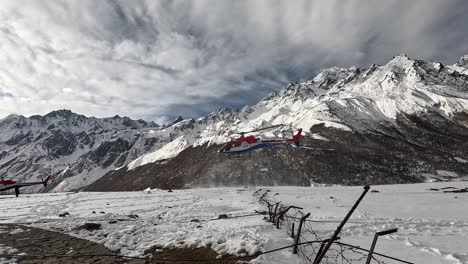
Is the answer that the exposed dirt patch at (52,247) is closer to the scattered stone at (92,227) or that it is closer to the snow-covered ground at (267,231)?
the snow-covered ground at (267,231)

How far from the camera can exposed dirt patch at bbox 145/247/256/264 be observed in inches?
532

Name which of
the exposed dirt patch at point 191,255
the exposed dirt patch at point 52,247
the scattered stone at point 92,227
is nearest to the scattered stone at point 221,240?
the exposed dirt patch at point 191,255

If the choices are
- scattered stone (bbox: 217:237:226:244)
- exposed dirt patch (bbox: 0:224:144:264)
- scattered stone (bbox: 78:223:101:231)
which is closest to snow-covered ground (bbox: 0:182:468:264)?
scattered stone (bbox: 217:237:226:244)

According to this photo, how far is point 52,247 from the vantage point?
17.8 meters

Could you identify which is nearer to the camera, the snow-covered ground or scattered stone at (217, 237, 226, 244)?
the snow-covered ground

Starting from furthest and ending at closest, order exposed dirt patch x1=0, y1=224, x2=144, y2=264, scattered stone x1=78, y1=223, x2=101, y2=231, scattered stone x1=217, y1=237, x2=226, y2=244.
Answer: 1. scattered stone x1=78, y1=223, x2=101, y2=231
2. scattered stone x1=217, y1=237, x2=226, y2=244
3. exposed dirt patch x1=0, y1=224, x2=144, y2=264

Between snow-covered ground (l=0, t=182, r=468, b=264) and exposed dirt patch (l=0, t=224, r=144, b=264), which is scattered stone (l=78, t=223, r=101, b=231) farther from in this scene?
exposed dirt patch (l=0, t=224, r=144, b=264)

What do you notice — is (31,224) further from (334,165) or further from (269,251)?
(334,165)

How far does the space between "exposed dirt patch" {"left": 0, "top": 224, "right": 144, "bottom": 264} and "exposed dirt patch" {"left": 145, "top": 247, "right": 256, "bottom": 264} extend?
51.6 inches

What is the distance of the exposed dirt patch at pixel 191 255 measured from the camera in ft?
44.4

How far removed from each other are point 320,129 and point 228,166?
73936mm

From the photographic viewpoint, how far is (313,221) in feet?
75.5

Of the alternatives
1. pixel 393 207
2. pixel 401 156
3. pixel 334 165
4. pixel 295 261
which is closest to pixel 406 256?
pixel 295 261

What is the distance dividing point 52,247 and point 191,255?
894 cm
